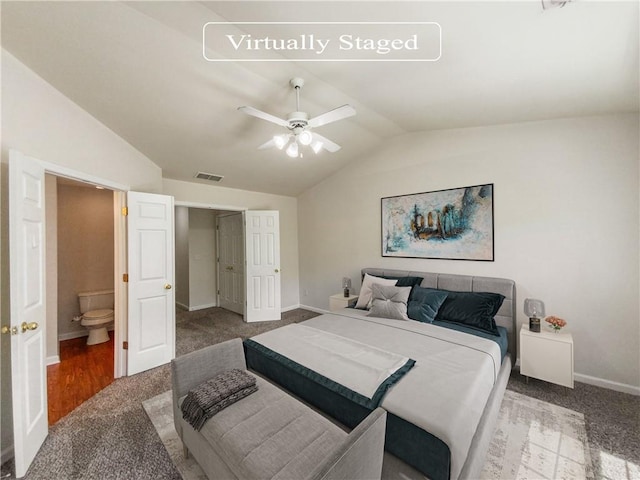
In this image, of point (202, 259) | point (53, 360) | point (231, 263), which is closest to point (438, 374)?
point (53, 360)

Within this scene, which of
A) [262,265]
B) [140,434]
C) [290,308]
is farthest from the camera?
[290,308]

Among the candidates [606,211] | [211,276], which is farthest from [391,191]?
[211,276]

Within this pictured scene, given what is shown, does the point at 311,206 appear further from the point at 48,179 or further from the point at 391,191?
the point at 48,179

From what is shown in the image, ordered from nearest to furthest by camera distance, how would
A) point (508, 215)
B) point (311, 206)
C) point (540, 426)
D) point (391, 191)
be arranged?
point (540, 426) → point (508, 215) → point (391, 191) → point (311, 206)

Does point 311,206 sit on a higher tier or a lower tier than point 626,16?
lower

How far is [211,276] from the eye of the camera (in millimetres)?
5945

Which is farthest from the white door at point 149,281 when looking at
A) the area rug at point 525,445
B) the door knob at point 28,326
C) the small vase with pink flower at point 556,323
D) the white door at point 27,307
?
the small vase with pink flower at point 556,323

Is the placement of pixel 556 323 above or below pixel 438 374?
above

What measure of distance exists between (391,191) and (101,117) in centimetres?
369

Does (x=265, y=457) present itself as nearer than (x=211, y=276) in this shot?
Yes

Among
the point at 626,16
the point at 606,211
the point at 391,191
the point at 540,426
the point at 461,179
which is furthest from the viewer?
the point at 391,191

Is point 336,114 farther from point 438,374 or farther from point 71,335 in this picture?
point 71,335

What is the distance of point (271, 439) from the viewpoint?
1339 millimetres

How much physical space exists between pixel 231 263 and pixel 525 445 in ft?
16.7
